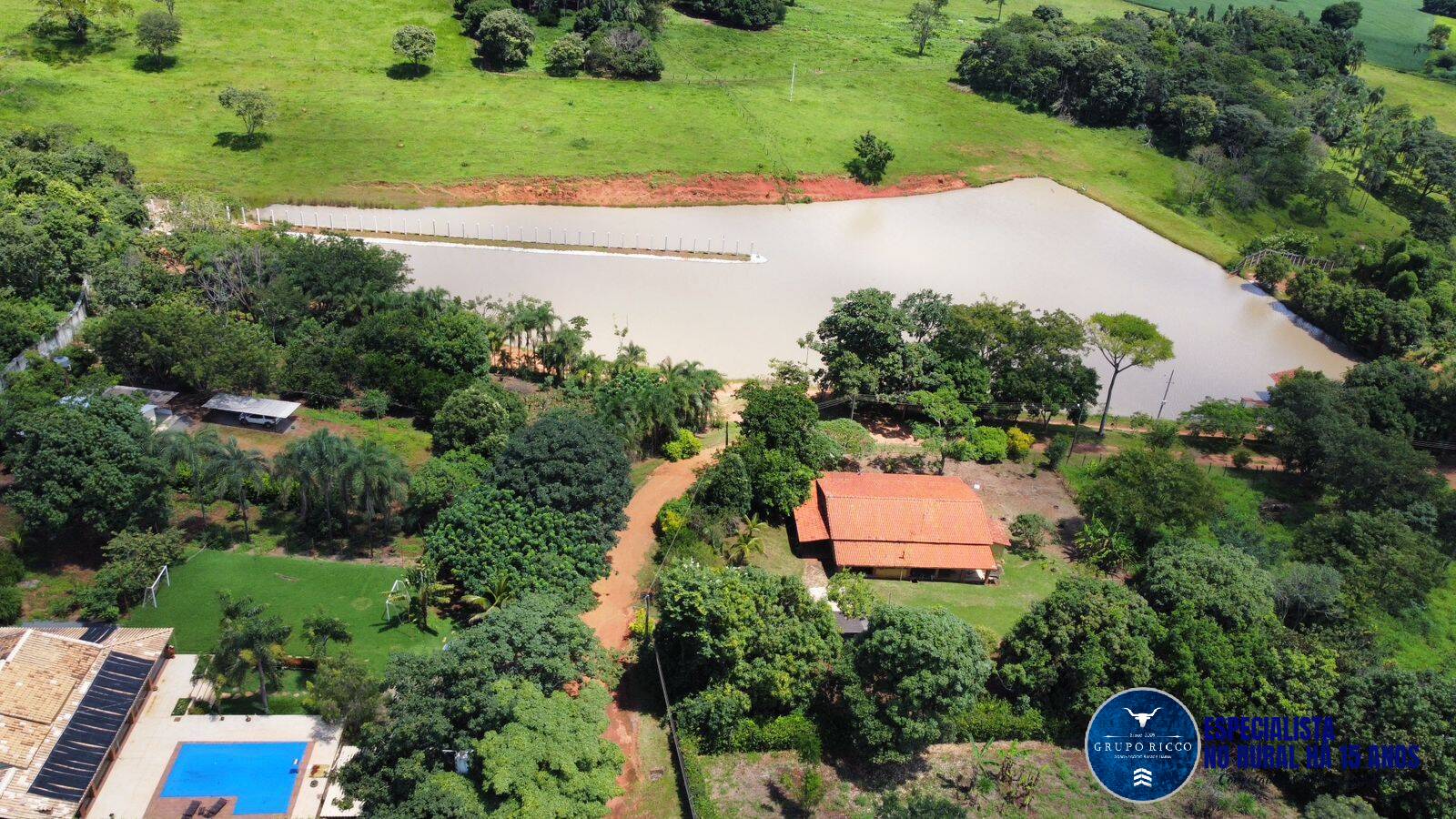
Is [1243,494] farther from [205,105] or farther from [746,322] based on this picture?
[205,105]

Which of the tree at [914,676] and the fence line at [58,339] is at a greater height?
the tree at [914,676]

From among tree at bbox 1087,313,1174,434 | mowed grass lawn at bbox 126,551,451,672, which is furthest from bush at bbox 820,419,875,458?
mowed grass lawn at bbox 126,551,451,672

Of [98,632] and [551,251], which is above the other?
[551,251]

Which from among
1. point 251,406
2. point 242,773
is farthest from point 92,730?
point 251,406

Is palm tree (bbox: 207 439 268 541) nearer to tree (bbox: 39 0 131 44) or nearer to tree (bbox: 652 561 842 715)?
tree (bbox: 652 561 842 715)

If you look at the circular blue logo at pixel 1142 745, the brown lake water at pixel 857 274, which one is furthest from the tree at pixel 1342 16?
the circular blue logo at pixel 1142 745

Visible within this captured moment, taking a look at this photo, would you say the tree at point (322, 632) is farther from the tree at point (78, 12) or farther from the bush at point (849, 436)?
the tree at point (78, 12)

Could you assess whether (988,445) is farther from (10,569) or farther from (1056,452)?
(10,569)
